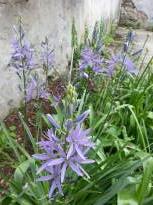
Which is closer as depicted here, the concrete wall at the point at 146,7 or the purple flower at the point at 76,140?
the purple flower at the point at 76,140

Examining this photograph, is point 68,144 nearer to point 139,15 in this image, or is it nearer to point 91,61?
point 91,61

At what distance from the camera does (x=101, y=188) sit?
8.12ft

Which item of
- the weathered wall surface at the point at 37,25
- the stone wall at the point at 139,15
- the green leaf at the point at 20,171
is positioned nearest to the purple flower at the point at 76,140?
the green leaf at the point at 20,171

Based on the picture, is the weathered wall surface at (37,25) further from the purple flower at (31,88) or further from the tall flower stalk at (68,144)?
the tall flower stalk at (68,144)

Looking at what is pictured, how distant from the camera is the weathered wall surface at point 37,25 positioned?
10.8 feet

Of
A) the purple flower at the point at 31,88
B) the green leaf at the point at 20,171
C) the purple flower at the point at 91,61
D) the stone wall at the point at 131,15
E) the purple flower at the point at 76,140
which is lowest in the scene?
the stone wall at the point at 131,15

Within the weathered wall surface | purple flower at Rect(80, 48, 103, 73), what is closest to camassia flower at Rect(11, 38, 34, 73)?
purple flower at Rect(80, 48, 103, 73)

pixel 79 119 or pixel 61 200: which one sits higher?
pixel 79 119

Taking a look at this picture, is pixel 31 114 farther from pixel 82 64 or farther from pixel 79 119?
pixel 79 119

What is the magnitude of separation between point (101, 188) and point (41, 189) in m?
0.32

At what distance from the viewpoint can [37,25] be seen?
12.3 ft

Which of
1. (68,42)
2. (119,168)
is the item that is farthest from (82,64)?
(68,42)

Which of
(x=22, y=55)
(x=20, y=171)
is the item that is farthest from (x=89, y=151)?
(x=22, y=55)

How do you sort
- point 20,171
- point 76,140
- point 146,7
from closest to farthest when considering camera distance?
1. point 76,140
2. point 20,171
3. point 146,7
